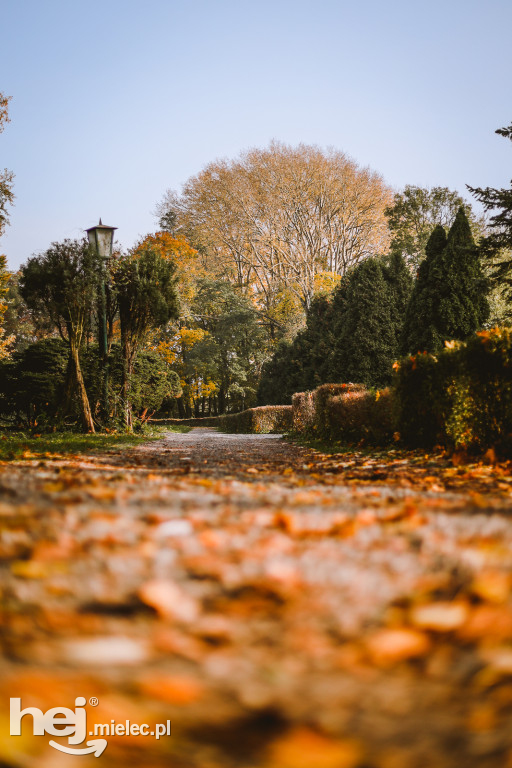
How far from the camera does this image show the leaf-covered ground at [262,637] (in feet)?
3.82

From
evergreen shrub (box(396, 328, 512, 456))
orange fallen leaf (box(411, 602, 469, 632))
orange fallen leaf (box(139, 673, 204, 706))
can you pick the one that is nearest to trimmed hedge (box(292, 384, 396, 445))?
evergreen shrub (box(396, 328, 512, 456))

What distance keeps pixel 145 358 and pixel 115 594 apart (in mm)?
15990

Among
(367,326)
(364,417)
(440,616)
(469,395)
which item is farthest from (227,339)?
(440,616)

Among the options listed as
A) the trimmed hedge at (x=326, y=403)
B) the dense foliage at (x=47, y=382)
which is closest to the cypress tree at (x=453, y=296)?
the trimmed hedge at (x=326, y=403)

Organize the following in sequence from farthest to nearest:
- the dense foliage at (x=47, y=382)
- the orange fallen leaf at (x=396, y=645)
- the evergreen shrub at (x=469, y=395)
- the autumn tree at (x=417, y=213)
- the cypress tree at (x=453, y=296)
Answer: the autumn tree at (x=417, y=213) → the cypress tree at (x=453, y=296) → the dense foliage at (x=47, y=382) → the evergreen shrub at (x=469, y=395) → the orange fallen leaf at (x=396, y=645)

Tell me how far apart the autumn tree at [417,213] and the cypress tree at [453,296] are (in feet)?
37.2

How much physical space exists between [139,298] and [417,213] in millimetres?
19500

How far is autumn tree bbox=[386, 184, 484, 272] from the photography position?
2775 cm

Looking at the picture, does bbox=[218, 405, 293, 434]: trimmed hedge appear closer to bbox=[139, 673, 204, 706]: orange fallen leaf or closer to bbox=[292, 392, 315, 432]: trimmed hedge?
bbox=[292, 392, 315, 432]: trimmed hedge

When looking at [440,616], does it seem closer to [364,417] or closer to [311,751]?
[311,751]

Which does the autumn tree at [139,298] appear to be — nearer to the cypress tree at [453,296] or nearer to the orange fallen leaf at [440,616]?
the cypress tree at [453,296]

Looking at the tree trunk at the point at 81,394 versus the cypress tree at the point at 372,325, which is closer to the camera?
the tree trunk at the point at 81,394

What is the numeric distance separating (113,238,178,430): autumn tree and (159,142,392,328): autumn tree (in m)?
18.5

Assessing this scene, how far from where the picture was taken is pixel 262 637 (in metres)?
1.40
